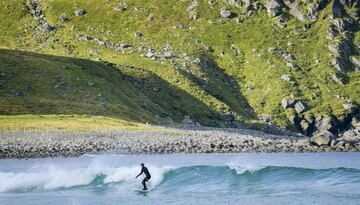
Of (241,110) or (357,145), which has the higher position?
(241,110)

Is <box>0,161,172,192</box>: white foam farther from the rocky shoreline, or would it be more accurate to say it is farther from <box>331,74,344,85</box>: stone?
<box>331,74,344,85</box>: stone

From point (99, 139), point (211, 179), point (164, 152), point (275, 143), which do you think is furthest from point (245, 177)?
point (275, 143)

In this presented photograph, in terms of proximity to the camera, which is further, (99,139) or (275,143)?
(275,143)

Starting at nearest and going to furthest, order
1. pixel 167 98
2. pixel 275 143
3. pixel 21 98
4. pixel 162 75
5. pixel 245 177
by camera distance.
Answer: pixel 245 177, pixel 275 143, pixel 21 98, pixel 167 98, pixel 162 75

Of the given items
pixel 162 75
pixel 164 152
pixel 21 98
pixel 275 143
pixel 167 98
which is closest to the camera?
pixel 164 152

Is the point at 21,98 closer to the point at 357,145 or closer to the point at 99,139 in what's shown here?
the point at 99,139

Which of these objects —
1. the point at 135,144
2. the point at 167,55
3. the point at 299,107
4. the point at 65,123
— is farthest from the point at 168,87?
the point at 135,144

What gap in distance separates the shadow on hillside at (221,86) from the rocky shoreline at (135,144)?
56.8 m

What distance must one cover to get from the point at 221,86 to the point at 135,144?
297 feet

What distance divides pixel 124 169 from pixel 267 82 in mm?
133235

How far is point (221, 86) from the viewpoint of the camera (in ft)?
619

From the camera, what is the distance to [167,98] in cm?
17112

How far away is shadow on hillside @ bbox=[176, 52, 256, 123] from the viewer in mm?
177750

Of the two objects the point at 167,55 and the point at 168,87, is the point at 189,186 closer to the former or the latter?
the point at 168,87
